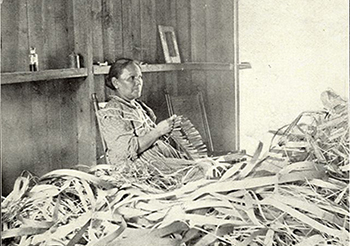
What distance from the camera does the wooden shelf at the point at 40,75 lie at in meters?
2.35

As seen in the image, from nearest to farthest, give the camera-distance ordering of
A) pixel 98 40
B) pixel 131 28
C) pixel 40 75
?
1. pixel 40 75
2. pixel 98 40
3. pixel 131 28

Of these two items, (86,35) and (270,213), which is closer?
(270,213)

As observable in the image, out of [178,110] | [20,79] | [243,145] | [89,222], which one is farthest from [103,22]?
[89,222]

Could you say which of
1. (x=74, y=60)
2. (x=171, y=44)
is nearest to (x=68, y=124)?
(x=74, y=60)

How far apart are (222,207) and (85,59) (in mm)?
2026

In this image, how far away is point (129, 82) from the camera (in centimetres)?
311

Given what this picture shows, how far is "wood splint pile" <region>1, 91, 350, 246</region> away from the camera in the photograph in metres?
1.27

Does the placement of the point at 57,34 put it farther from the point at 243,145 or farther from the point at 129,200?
the point at 243,145

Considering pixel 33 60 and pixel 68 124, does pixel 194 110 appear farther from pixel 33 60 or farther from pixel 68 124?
pixel 33 60

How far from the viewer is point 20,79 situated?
241cm

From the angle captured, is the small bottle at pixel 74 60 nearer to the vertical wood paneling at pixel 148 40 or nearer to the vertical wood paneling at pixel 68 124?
the vertical wood paneling at pixel 68 124

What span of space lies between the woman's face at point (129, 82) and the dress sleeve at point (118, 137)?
184 mm

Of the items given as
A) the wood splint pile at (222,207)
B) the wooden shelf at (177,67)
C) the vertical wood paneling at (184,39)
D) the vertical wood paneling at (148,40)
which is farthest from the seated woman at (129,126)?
the vertical wood paneling at (184,39)

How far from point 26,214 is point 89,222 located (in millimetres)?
240
